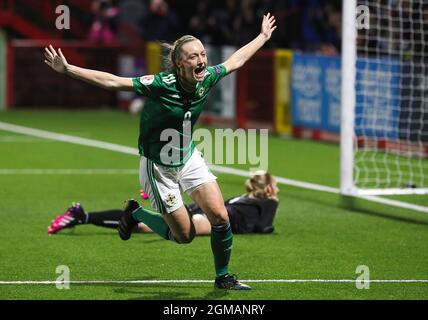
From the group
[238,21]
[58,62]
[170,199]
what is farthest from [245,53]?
[238,21]

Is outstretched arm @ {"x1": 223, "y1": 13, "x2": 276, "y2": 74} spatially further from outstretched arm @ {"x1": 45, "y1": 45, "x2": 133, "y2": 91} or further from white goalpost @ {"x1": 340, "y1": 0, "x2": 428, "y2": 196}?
white goalpost @ {"x1": 340, "y1": 0, "x2": 428, "y2": 196}

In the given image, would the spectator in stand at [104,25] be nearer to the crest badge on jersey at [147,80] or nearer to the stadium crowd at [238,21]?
the stadium crowd at [238,21]

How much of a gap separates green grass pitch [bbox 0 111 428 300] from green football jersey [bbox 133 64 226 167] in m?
1.04

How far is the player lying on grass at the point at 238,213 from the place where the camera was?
11.2 meters

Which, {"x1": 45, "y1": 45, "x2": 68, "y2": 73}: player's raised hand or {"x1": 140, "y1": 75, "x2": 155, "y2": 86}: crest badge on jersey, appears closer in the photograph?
{"x1": 45, "y1": 45, "x2": 68, "y2": 73}: player's raised hand

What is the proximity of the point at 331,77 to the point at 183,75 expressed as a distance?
1116 cm

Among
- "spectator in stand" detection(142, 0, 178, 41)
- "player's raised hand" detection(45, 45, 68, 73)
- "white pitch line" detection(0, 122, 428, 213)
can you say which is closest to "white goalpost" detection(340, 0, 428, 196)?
"white pitch line" detection(0, 122, 428, 213)

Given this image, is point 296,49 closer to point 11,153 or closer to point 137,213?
point 11,153

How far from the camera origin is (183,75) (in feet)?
28.2

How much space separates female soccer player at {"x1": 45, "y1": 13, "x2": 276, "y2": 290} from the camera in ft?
28.1

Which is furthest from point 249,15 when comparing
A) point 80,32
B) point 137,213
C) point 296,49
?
point 137,213

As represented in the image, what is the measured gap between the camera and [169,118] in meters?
8.68

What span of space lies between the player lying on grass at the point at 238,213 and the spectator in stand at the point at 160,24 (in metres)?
15.1

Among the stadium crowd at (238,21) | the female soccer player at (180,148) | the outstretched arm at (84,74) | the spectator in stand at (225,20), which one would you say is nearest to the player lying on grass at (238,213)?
the female soccer player at (180,148)
